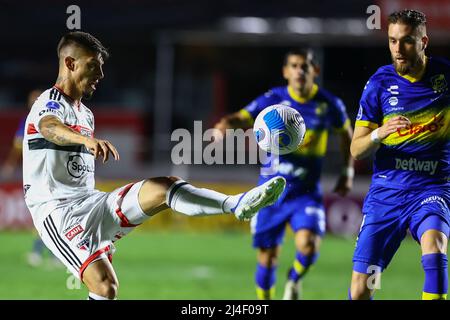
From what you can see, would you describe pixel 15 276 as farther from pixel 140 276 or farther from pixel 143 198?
pixel 143 198

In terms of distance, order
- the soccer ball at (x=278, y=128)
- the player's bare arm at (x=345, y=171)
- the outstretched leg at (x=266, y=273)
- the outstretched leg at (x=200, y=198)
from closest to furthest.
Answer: the outstretched leg at (x=200, y=198) < the soccer ball at (x=278, y=128) < the player's bare arm at (x=345, y=171) < the outstretched leg at (x=266, y=273)

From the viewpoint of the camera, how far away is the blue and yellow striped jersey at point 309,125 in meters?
8.95

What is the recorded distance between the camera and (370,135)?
20.7ft

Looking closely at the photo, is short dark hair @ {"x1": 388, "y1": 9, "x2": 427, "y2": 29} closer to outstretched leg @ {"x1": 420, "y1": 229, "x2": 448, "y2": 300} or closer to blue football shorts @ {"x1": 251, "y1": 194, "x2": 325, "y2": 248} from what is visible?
outstretched leg @ {"x1": 420, "y1": 229, "x2": 448, "y2": 300}

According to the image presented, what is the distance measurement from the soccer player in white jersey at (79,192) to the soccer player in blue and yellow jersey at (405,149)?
1245 millimetres

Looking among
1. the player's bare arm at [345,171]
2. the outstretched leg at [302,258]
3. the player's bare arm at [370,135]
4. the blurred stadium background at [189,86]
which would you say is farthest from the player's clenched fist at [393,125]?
the blurred stadium background at [189,86]

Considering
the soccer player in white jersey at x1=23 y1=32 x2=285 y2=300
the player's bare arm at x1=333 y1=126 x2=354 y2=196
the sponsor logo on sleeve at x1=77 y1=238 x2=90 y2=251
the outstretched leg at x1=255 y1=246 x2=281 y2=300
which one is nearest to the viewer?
the soccer player in white jersey at x1=23 y1=32 x2=285 y2=300

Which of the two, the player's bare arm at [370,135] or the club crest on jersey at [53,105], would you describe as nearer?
the player's bare arm at [370,135]

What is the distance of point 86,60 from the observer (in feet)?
21.1

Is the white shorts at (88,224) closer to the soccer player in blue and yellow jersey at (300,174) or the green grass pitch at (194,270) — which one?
the soccer player in blue and yellow jersey at (300,174)

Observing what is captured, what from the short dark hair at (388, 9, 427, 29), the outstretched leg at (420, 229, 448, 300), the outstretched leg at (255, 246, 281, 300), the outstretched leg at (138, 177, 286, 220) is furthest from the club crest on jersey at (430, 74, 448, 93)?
the outstretched leg at (255, 246, 281, 300)

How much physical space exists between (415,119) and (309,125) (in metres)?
2.57

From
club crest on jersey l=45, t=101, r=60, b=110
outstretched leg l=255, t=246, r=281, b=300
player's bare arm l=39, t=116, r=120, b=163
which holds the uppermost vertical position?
club crest on jersey l=45, t=101, r=60, b=110

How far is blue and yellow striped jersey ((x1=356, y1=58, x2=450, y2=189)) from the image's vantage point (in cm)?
647
